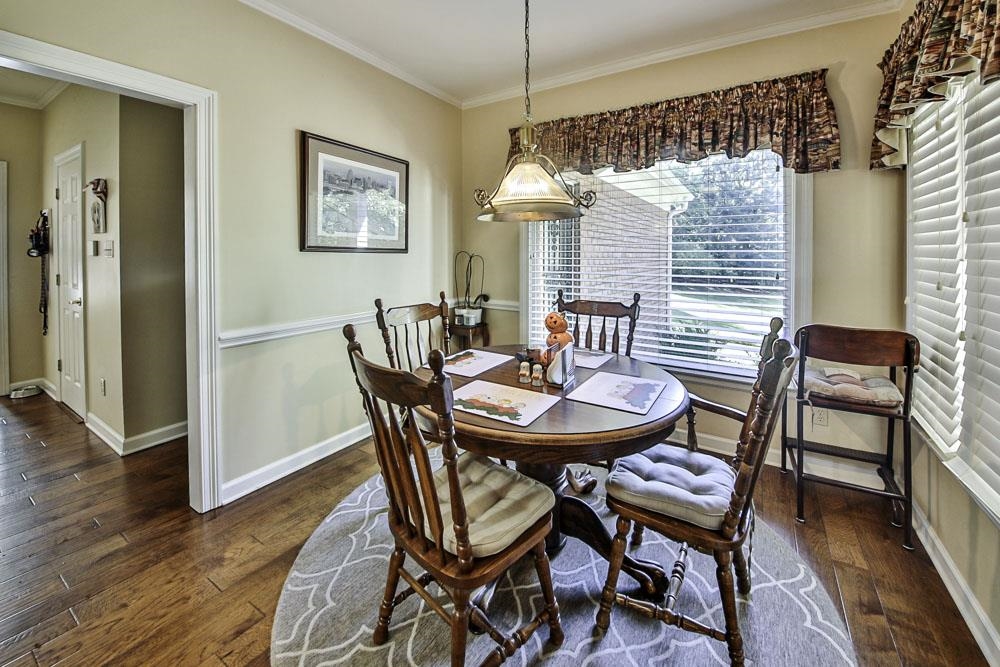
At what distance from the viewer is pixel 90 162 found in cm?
321

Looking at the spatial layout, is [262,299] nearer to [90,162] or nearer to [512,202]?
[512,202]

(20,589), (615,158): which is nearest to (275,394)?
(20,589)

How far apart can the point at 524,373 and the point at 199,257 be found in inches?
66.8

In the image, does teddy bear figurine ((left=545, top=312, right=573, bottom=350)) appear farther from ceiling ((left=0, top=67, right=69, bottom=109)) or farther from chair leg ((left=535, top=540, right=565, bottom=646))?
ceiling ((left=0, top=67, right=69, bottom=109))

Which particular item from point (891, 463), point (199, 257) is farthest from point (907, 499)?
point (199, 257)

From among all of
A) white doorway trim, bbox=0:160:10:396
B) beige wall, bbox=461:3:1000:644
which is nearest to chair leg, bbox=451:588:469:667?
beige wall, bbox=461:3:1000:644

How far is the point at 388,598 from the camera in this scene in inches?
59.3

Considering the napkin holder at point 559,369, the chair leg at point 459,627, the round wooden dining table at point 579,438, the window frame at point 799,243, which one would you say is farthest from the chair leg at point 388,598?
the window frame at point 799,243

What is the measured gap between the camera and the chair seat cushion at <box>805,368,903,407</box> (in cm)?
211

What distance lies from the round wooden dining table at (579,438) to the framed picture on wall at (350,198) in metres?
1.54

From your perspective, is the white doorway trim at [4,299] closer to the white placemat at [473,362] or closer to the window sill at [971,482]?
the white placemat at [473,362]

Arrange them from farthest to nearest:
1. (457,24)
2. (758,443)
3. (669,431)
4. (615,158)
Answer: (615,158) → (457,24) → (669,431) → (758,443)

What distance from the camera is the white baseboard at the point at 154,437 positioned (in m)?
3.01

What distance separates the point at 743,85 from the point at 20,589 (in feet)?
13.9
